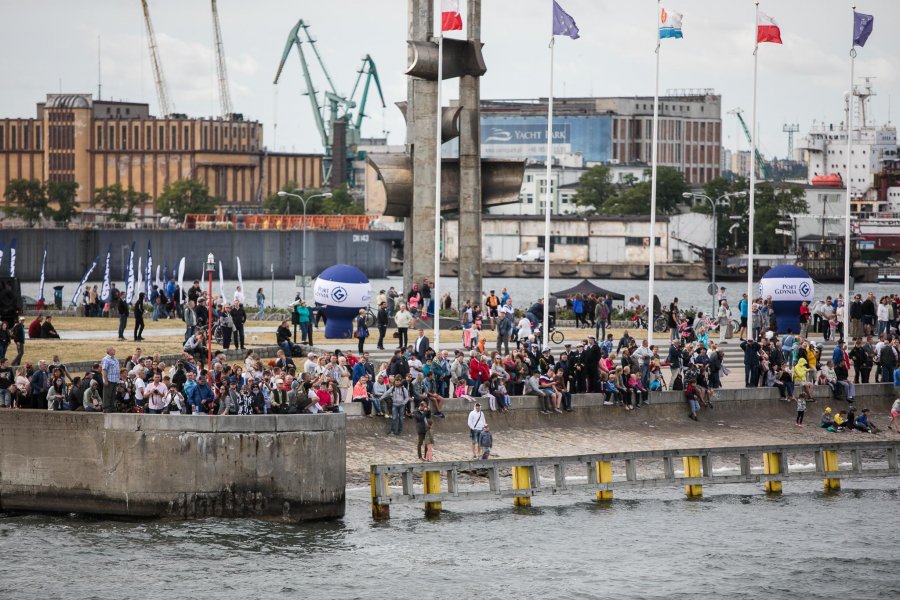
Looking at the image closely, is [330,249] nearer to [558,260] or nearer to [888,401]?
[558,260]

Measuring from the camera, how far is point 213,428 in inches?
1286

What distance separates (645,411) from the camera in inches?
1688

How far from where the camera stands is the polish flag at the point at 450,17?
4697cm

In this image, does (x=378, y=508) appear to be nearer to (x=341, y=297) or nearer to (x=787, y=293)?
(x=341, y=297)

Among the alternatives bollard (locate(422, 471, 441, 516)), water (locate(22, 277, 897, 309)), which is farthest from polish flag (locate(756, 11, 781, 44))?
water (locate(22, 277, 897, 309))

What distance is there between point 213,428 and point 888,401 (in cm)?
2330

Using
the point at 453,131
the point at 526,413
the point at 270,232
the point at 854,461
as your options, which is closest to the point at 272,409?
the point at 526,413

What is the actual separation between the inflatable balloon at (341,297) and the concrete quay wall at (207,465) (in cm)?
2008

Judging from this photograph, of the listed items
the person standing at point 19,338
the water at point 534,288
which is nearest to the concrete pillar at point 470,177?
the person standing at point 19,338

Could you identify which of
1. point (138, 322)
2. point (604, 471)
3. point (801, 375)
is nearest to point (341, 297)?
point (138, 322)

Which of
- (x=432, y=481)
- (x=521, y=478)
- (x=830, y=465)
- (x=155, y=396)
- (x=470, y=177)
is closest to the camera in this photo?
(x=155, y=396)

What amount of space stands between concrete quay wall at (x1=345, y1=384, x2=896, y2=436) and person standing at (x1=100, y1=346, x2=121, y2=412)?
6.23 meters

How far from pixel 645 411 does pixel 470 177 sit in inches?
780

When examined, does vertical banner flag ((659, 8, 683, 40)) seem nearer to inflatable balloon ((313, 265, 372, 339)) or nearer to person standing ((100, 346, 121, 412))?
inflatable balloon ((313, 265, 372, 339))
